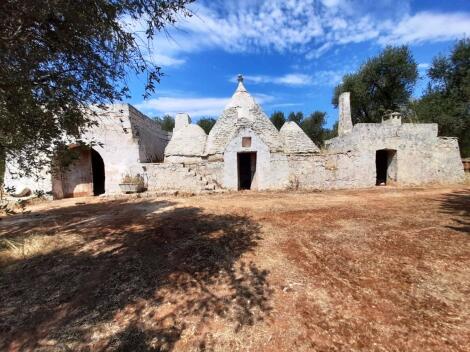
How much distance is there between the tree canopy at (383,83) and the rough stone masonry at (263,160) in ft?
26.1

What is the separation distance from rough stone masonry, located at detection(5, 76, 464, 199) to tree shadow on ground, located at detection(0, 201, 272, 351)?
7684 millimetres

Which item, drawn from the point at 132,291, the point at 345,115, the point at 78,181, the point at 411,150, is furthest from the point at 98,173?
the point at 411,150

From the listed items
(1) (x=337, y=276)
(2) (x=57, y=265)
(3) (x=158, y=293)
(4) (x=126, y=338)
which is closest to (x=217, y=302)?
(3) (x=158, y=293)

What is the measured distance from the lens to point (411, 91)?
2294 centimetres

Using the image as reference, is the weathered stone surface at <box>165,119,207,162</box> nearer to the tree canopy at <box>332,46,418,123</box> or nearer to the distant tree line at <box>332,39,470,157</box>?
the distant tree line at <box>332,39,470,157</box>

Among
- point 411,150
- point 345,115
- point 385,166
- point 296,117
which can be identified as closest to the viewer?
point 411,150

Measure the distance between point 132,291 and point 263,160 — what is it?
11196 mm

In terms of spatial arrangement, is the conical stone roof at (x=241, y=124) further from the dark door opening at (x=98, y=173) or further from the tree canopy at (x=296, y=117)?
the tree canopy at (x=296, y=117)

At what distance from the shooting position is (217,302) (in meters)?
3.18

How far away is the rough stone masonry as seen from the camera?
1338cm

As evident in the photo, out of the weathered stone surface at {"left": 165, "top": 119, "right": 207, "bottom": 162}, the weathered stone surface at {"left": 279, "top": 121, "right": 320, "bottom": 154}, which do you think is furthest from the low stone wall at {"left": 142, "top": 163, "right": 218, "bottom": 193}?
the weathered stone surface at {"left": 279, "top": 121, "right": 320, "bottom": 154}

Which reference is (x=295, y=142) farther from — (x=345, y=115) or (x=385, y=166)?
(x=385, y=166)

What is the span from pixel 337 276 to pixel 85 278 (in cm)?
375

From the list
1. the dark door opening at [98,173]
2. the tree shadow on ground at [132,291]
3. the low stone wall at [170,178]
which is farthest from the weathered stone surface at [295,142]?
the dark door opening at [98,173]
